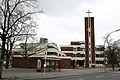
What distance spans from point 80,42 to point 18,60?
52.1 meters

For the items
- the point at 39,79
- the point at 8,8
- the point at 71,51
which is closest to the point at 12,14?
the point at 8,8

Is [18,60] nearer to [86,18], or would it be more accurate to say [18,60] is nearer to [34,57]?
[34,57]

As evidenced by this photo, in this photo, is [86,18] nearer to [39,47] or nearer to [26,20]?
[39,47]

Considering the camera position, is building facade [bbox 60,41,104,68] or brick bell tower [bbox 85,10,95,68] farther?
building facade [bbox 60,41,104,68]

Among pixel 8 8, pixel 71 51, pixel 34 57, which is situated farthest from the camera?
pixel 71 51

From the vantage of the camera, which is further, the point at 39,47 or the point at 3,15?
the point at 39,47

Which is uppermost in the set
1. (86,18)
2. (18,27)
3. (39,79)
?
(86,18)

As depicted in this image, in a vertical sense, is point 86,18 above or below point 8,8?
above

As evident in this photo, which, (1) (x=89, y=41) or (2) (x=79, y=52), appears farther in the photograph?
(2) (x=79, y=52)

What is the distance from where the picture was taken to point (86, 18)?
98.2 meters

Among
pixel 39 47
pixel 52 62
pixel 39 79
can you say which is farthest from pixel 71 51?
pixel 39 79

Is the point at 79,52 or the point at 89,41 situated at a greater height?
the point at 89,41

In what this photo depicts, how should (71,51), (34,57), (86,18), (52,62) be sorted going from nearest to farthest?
(52,62)
(34,57)
(86,18)
(71,51)

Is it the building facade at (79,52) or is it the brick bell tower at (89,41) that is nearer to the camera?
the brick bell tower at (89,41)
